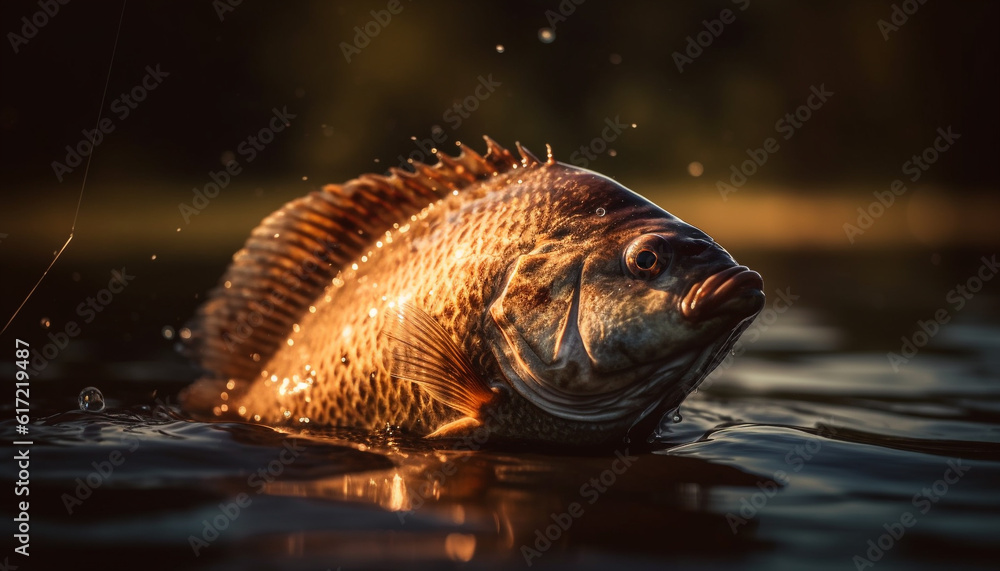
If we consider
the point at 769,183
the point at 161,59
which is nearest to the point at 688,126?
the point at 769,183

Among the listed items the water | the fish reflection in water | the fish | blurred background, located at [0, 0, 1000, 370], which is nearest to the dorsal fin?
the fish

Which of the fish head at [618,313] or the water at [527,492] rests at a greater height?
the fish head at [618,313]

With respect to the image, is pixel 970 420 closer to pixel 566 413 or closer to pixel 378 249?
pixel 566 413

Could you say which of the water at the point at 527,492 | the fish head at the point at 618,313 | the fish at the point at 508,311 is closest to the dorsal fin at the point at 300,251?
the fish at the point at 508,311

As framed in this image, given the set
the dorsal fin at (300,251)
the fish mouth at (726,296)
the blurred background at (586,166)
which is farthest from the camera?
the dorsal fin at (300,251)

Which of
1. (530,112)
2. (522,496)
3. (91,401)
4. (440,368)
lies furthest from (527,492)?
(530,112)

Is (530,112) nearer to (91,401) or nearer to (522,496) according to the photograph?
(91,401)

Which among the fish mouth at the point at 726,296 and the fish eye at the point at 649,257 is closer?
the fish mouth at the point at 726,296

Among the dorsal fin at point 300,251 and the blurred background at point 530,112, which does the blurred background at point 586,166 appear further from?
the dorsal fin at point 300,251
